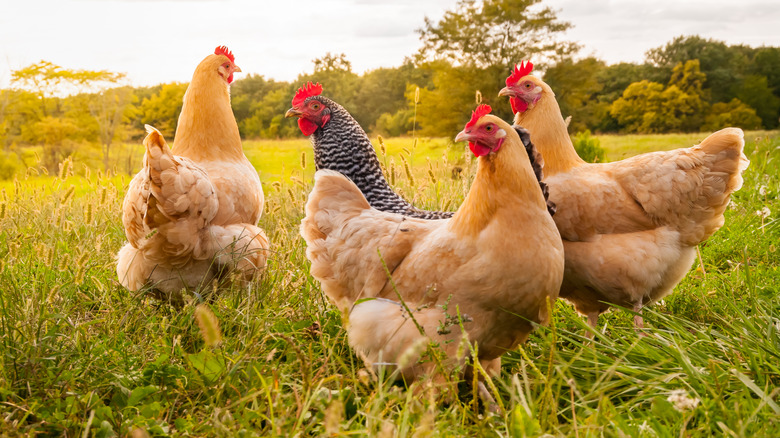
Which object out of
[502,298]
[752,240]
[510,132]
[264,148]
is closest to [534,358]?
[502,298]

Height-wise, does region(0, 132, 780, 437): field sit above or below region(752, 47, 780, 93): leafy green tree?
below

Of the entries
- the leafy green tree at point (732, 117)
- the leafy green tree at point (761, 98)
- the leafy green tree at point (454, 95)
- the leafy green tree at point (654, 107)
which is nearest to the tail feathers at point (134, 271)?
the leafy green tree at point (454, 95)

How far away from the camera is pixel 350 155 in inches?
153

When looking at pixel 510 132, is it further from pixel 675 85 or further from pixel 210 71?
pixel 675 85

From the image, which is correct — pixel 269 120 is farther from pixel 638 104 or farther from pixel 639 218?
pixel 638 104

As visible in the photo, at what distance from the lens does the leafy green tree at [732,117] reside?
27.5 metres

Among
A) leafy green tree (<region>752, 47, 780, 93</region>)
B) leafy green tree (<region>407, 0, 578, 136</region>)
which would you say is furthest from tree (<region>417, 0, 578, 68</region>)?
leafy green tree (<region>752, 47, 780, 93</region>)

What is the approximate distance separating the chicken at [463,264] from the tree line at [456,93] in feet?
28.9

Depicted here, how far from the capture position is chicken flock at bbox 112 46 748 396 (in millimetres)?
2543

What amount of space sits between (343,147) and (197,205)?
114cm

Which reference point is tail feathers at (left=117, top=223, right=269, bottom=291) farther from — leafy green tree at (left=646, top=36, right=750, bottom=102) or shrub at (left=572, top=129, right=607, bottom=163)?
leafy green tree at (left=646, top=36, right=750, bottom=102)

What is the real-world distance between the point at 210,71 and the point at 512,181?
9.46ft

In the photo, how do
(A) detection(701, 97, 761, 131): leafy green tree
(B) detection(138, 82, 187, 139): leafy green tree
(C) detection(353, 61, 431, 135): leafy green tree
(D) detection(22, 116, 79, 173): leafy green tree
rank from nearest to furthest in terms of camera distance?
(B) detection(138, 82, 187, 139): leafy green tree, (D) detection(22, 116, 79, 173): leafy green tree, (C) detection(353, 61, 431, 135): leafy green tree, (A) detection(701, 97, 761, 131): leafy green tree

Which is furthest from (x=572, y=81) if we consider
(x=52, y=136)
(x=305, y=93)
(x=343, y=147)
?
(x=343, y=147)
